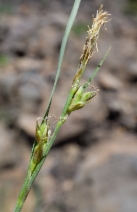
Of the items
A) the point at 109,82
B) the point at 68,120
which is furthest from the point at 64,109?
the point at 109,82

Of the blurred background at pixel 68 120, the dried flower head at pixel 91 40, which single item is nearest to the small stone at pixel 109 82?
the blurred background at pixel 68 120

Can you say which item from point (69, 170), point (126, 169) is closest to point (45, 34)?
point (69, 170)

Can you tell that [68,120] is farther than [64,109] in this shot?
Yes

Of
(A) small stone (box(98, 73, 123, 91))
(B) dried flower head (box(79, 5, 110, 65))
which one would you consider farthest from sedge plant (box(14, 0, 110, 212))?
(A) small stone (box(98, 73, 123, 91))

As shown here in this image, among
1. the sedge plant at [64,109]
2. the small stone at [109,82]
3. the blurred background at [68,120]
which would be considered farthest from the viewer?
the small stone at [109,82]

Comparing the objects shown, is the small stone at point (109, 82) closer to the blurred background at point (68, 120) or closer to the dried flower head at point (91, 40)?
the blurred background at point (68, 120)

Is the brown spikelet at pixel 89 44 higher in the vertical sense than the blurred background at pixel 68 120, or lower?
higher

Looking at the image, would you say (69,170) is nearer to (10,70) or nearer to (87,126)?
(87,126)

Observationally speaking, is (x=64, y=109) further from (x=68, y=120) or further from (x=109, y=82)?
(x=109, y=82)

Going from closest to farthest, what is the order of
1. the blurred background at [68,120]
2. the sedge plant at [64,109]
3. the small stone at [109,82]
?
the sedge plant at [64,109], the blurred background at [68,120], the small stone at [109,82]

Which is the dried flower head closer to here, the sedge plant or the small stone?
the sedge plant
